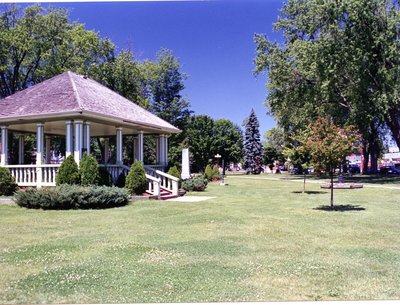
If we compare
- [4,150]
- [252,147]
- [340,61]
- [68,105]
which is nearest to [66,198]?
[68,105]

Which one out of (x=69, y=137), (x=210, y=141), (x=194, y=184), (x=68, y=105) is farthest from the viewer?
(x=210, y=141)

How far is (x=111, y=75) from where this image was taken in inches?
1495

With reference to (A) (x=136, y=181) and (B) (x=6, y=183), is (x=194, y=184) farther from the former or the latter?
(B) (x=6, y=183)

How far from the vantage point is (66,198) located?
45.0ft

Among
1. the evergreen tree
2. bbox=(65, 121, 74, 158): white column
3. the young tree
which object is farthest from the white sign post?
the evergreen tree

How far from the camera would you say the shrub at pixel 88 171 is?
1638cm

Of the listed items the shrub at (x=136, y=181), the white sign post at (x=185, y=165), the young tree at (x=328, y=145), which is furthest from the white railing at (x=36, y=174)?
the young tree at (x=328, y=145)

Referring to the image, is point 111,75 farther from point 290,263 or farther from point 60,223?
point 290,263

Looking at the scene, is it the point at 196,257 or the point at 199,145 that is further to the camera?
the point at 199,145

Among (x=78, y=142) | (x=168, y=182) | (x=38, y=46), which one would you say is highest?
(x=38, y=46)

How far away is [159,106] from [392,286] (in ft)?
→ 134

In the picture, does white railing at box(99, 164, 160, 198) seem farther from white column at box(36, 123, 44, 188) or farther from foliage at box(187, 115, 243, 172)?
foliage at box(187, 115, 243, 172)

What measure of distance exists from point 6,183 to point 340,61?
85.3ft

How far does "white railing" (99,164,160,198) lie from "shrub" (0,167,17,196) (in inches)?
156
